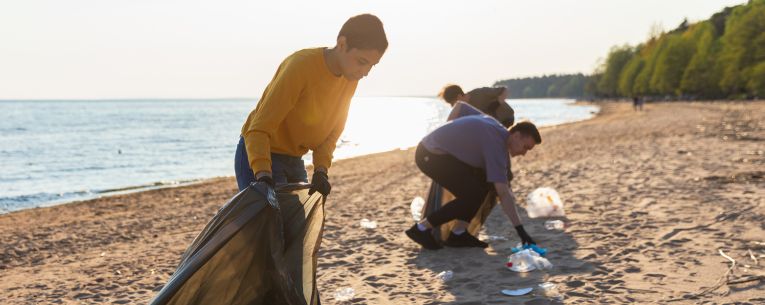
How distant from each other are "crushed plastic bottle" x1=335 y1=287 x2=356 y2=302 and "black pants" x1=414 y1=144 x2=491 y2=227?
1217mm

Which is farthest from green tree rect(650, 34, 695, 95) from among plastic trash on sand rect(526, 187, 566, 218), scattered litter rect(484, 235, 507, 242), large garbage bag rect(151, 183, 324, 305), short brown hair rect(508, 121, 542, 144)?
large garbage bag rect(151, 183, 324, 305)

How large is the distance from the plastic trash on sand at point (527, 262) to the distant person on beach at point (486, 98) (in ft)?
7.70

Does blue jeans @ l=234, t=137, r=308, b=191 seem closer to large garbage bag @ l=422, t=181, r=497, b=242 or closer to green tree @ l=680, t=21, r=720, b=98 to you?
large garbage bag @ l=422, t=181, r=497, b=242

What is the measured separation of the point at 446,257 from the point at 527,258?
781mm

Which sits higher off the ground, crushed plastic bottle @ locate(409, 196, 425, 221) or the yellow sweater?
the yellow sweater

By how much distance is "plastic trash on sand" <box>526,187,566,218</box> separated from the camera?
254 inches

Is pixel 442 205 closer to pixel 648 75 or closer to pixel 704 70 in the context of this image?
pixel 704 70

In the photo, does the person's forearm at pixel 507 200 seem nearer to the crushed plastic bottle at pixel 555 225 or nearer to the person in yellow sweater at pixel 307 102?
the crushed plastic bottle at pixel 555 225

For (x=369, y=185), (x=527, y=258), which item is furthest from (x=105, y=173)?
(x=527, y=258)

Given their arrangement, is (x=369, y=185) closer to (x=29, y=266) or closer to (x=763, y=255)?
(x=29, y=266)

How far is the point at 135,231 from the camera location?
7.99m

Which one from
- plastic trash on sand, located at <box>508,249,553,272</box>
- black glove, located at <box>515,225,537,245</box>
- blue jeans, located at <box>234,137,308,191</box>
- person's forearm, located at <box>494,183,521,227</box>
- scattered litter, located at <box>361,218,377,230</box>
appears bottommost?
scattered litter, located at <box>361,218,377,230</box>

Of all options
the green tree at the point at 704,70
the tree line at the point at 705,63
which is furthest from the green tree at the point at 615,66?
the green tree at the point at 704,70

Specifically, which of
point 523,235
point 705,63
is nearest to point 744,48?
point 705,63
